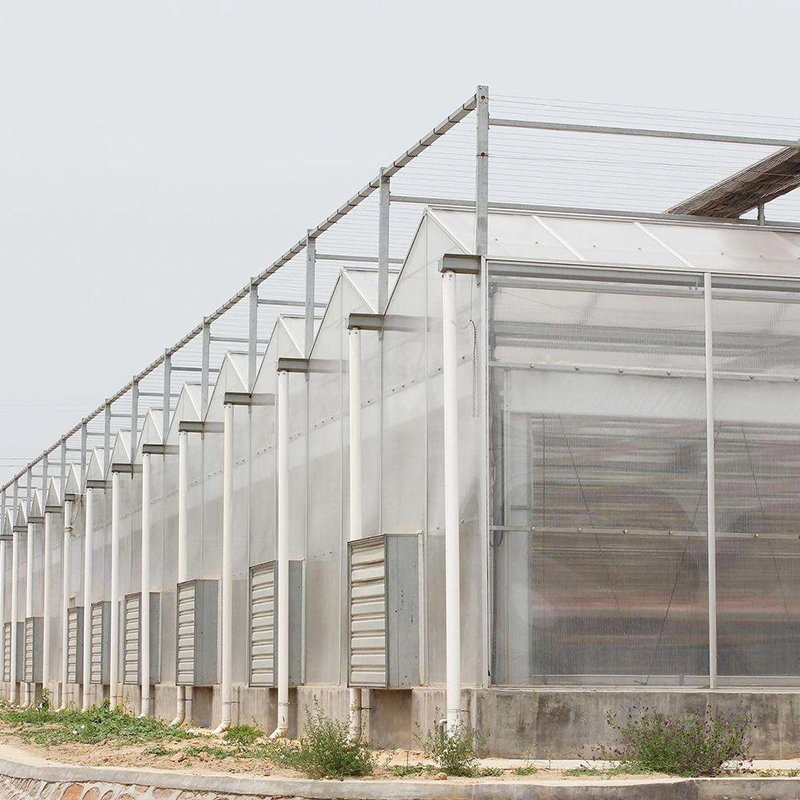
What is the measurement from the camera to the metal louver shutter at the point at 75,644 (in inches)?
1646

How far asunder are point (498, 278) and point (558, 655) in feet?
15.0

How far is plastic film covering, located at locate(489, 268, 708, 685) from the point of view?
18.8m

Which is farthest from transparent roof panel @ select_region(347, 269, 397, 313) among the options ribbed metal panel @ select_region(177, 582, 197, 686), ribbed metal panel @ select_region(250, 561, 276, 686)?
ribbed metal panel @ select_region(177, 582, 197, 686)

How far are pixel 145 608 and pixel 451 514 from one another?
17.2 meters

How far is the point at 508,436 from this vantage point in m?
19.1

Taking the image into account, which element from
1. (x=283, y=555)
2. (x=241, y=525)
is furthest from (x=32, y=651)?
(x=283, y=555)

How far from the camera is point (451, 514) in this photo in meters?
18.8

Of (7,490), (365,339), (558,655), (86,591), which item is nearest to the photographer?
(558,655)

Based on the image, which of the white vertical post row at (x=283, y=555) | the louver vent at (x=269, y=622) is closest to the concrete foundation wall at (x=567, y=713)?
the white vertical post row at (x=283, y=555)

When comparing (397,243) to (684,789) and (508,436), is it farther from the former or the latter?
(684,789)

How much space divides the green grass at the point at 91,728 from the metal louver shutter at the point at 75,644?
3514 millimetres

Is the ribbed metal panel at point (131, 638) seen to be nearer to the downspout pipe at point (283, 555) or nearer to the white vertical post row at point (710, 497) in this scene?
the downspout pipe at point (283, 555)

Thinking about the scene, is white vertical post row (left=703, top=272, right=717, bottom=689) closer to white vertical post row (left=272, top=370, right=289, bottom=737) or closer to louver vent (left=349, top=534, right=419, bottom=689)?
louver vent (left=349, top=534, right=419, bottom=689)

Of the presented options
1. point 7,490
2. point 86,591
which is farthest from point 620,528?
point 7,490
